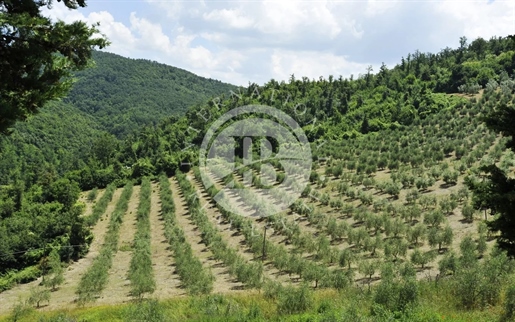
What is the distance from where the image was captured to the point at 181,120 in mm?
146875

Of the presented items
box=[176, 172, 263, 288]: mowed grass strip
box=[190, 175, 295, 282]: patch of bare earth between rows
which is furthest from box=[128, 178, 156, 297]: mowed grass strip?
box=[190, 175, 295, 282]: patch of bare earth between rows

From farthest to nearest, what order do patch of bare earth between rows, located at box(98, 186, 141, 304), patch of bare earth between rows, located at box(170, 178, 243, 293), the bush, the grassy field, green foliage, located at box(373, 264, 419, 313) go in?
patch of bare earth between rows, located at box(98, 186, 141, 304) < patch of bare earth between rows, located at box(170, 178, 243, 293) < the bush < the grassy field < green foliage, located at box(373, 264, 419, 313)

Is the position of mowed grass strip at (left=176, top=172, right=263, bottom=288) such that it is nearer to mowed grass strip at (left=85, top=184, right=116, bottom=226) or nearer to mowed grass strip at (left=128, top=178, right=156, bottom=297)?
mowed grass strip at (left=128, top=178, right=156, bottom=297)

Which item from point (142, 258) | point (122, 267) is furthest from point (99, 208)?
point (142, 258)

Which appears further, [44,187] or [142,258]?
[44,187]

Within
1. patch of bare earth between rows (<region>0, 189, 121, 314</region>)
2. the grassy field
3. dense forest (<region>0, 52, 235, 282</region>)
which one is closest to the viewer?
the grassy field

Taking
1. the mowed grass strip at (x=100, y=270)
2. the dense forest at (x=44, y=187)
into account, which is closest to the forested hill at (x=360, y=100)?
the dense forest at (x=44, y=187)

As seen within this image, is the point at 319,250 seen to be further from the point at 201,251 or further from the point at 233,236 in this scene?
the point at 201,251

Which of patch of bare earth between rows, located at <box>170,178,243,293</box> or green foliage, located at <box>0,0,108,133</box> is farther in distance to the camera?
patch of bare earth between rows, located at <box>170,178,243,293</box>

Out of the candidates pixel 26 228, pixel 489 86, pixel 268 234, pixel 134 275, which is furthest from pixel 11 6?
pixel 489 86

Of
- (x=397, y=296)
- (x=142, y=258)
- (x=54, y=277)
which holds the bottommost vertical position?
(x=54, y=277)

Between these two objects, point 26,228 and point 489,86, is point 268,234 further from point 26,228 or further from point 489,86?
point 489,86

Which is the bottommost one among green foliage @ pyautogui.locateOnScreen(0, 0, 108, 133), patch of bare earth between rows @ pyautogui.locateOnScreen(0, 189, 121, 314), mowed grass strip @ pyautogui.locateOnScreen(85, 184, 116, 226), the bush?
patch of bare earth between rows @ pyautogui.locateOnScreen(0, 189, 121, 314)

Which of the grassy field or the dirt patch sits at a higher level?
the grassy field
